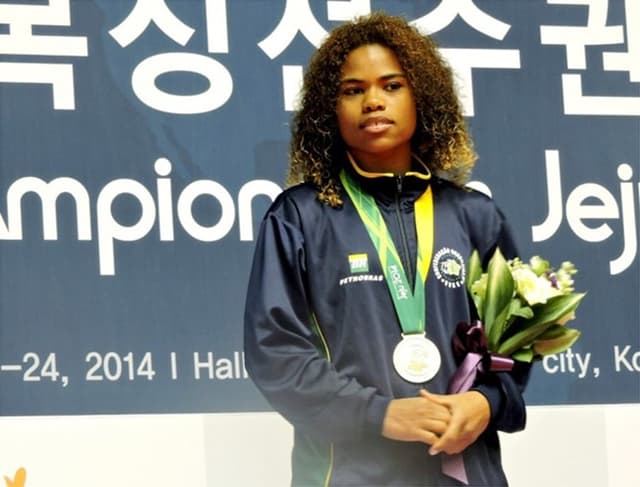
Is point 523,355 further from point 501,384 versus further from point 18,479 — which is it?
point 18,479

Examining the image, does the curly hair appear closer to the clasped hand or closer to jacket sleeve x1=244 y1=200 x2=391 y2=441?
jacket sleeve x1=244 y1=200 x2=391 y2=441

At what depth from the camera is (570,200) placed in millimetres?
3588

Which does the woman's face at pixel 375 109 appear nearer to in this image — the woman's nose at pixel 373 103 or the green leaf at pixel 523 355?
the woman's nose at pixel 373 103

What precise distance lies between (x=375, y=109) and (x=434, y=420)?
0.57 metres

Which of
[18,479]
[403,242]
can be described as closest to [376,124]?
[403,242]

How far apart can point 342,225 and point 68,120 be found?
77 centimetres

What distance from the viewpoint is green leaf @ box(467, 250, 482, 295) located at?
282 cm

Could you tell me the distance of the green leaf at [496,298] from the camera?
9.10 ft

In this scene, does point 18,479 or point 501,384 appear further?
point 18,479

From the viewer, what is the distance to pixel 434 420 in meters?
2.70

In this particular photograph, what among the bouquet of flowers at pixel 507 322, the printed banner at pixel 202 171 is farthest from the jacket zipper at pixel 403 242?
the printed banner at pixel 202 171

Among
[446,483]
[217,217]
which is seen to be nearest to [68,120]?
[217,217]

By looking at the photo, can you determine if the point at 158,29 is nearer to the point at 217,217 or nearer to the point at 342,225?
the point at 217,217

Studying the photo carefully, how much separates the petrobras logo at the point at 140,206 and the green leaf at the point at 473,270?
27.1 inches
